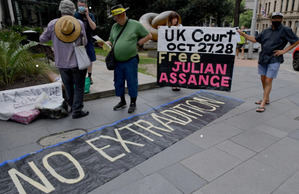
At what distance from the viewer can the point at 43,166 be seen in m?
2.72

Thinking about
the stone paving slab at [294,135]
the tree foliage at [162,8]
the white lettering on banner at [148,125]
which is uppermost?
the tree foliage at [162,8]

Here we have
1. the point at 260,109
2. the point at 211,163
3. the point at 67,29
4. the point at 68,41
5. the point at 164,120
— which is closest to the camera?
the point at 211,163

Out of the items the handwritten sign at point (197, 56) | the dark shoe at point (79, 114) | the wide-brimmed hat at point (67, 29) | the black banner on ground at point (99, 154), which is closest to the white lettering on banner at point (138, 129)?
the black banner on ground at point (99, 154)

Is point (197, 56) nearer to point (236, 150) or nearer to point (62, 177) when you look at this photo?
point (236, 150)

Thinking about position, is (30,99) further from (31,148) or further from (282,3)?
(282,3)

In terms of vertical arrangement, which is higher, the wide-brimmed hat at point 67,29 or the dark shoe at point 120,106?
the wide-brimmed hat at point 67,29

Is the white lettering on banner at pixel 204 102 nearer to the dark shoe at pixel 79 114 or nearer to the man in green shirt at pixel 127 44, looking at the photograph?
the man in green shirt at pixel 127 44

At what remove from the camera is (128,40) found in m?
4.02

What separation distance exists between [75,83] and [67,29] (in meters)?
0.90

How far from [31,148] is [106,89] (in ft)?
8.13

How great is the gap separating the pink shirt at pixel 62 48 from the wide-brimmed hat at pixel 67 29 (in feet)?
0.27

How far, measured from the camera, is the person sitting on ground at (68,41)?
363cm

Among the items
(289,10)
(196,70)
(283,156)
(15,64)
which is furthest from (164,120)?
(289,10)

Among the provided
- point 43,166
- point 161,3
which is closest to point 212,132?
point 43,166
